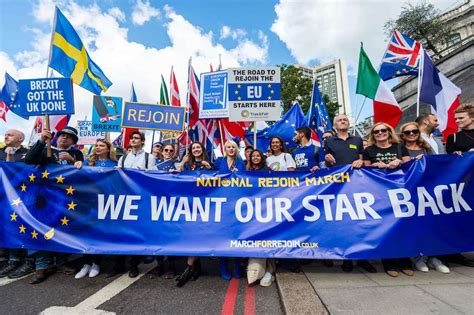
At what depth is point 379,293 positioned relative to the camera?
2.88 meters

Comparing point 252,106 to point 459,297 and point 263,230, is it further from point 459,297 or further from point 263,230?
point 459,297

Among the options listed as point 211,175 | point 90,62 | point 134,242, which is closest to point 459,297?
point 211,175

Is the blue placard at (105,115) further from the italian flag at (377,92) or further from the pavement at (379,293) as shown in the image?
the pavement at (379,293)

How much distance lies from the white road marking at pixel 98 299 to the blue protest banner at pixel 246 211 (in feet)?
1.33

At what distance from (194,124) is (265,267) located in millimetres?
5207

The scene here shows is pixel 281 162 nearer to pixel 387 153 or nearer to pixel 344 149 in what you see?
pixel 344 149

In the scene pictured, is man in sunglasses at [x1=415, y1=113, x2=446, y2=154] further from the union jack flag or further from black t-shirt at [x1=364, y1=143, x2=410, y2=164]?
the union jack flag

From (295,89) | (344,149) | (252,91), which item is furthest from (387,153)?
(295,89)

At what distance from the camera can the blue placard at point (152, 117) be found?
589 centimetres

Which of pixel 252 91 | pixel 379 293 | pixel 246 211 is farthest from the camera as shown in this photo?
pixel 252 91

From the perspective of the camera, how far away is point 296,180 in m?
3.75

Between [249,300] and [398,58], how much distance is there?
715 cm

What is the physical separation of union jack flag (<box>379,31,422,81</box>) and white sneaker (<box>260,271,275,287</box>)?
6.07m

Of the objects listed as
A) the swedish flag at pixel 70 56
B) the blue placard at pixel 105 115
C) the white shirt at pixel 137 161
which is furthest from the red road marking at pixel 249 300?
the blue placard at pixel 105 115
